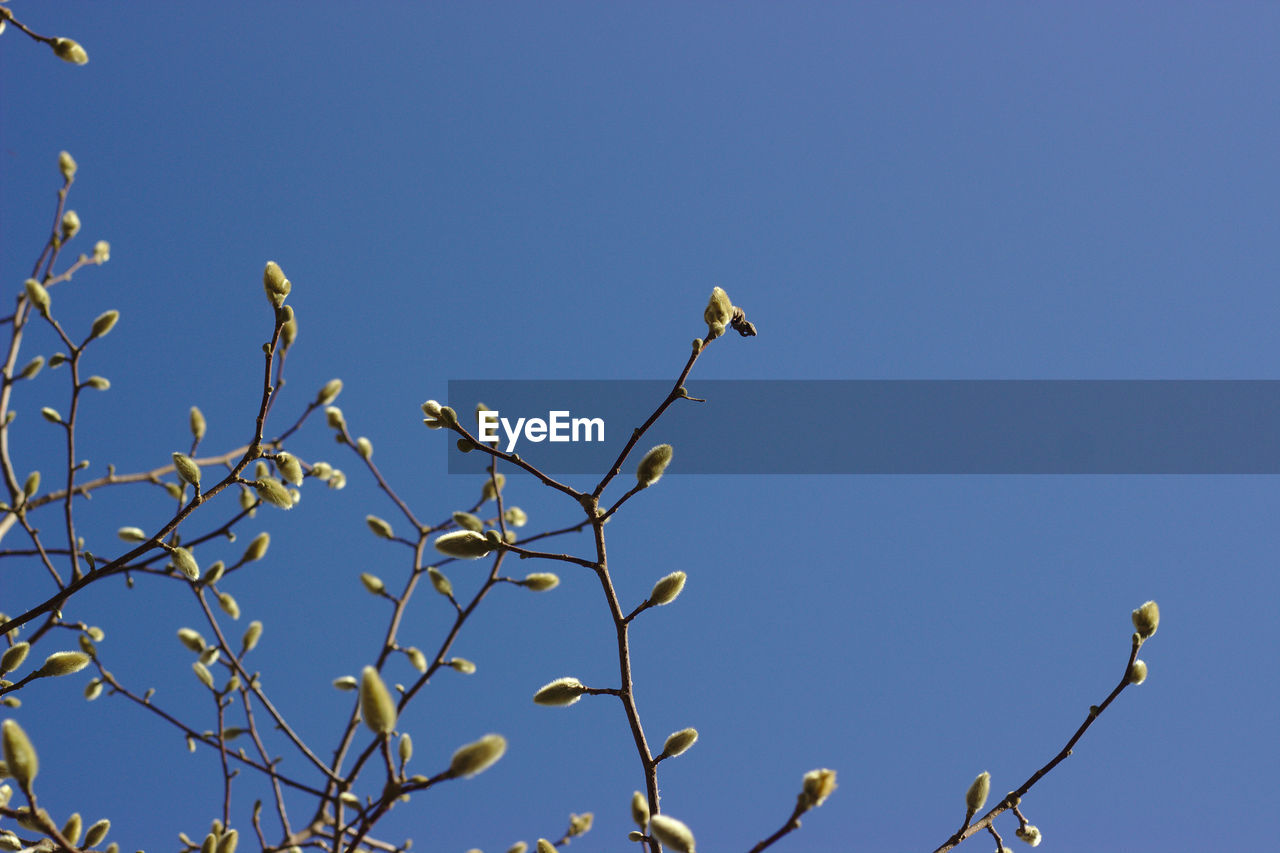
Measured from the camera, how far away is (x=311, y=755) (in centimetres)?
276

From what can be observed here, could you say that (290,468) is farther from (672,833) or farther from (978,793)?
(978,793)

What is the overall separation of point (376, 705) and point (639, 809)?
1028 mm

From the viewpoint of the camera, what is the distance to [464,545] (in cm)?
190

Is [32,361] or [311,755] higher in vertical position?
[32,361]

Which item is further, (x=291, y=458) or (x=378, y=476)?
(x=378, y=476)

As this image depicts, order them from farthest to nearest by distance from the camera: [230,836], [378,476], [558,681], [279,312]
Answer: [378,476] → [230,836] → [558,681] → [279,312]

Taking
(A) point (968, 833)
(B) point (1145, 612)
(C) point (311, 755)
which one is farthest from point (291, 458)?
(B) point (1145, 612)

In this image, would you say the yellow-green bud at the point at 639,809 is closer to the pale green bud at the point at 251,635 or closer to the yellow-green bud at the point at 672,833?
the yellow-green bud at the point at 672,833

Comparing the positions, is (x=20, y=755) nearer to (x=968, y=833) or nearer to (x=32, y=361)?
(x=968, y=833)

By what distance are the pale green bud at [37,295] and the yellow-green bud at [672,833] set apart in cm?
270

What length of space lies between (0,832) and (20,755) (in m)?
1.26

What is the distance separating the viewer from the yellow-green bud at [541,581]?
2.88m

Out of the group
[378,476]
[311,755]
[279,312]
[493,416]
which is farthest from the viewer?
[378,476]

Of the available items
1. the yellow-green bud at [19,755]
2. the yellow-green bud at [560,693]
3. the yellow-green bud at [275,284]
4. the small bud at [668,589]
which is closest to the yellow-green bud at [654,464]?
the small bud at [668,589]
